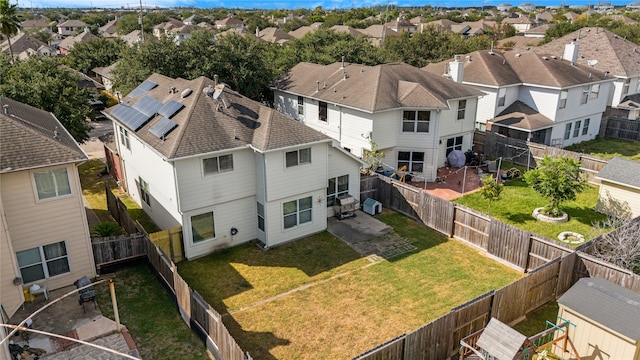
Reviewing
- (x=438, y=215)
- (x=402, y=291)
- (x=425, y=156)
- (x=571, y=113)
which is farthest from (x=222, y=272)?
(x=571, y=113)

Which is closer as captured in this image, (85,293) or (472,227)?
(85,293)

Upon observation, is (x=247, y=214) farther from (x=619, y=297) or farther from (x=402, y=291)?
(x=619, y=297)

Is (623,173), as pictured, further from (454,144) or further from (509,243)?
(454,144)

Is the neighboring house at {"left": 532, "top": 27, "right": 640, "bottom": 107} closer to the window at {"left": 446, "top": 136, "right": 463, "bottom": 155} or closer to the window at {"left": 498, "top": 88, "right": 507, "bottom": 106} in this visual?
the window at {"left": 498, "top": 88, "right": 507, "bottom": 106}

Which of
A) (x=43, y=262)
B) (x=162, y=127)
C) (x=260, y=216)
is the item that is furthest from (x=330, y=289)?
(x=43, y=262)

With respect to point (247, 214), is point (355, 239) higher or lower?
lower

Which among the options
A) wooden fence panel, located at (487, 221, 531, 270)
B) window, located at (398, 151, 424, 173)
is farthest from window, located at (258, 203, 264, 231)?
window, located at (398, 151, 424, 173)

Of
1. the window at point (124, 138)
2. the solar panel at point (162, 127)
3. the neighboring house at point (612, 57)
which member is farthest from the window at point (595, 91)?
the window at point (124, 138)
